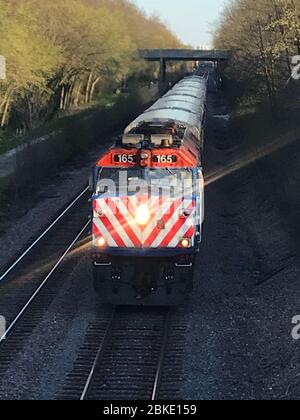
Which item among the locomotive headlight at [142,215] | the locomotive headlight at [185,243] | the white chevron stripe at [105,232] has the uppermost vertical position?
the locomotive headlight at [142,215]

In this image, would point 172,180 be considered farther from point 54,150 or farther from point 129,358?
point 54,150

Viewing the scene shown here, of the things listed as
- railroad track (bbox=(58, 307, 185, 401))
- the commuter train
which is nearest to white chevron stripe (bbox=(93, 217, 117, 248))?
the commuter train

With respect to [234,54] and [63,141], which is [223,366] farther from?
[234,54]

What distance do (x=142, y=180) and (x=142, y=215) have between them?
690 mm

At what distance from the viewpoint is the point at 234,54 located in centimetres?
3659

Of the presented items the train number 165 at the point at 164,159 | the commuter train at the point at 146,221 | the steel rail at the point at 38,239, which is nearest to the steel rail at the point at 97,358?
the commuter train at the point at 146,221

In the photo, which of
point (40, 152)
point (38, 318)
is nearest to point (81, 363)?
point (38, 318)

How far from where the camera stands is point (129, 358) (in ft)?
32.5

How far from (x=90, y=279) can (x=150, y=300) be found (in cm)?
255

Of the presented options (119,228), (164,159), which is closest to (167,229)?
(119,228)

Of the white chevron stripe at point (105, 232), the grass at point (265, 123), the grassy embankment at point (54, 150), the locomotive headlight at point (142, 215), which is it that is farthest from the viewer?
the grass at point (265, 123)

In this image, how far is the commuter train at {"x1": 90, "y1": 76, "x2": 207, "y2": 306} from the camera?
1114 cm

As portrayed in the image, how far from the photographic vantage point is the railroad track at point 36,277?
11.0 metres

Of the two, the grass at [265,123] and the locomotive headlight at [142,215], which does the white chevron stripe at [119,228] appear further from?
the grass at [265,123]
